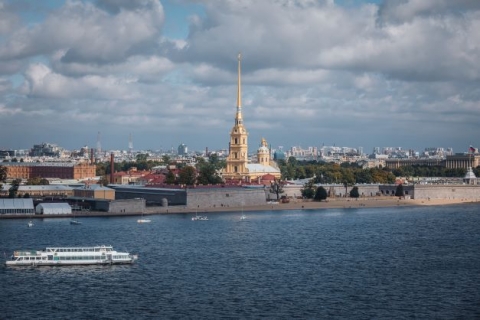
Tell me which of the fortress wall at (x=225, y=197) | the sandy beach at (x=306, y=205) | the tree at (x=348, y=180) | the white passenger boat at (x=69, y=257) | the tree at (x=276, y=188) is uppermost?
the tree at (x=348, y=180)

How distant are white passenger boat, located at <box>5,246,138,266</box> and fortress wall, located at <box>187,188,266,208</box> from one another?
75.2 feet

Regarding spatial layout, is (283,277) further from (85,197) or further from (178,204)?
(85,197)

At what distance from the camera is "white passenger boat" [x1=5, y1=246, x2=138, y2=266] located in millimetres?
27406

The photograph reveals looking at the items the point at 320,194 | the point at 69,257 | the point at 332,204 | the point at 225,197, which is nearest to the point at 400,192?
the point at 320,194

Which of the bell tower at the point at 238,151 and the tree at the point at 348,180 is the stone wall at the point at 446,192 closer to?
the tree at the point at 348,180

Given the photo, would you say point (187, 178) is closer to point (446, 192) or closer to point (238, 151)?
point (238, 151)

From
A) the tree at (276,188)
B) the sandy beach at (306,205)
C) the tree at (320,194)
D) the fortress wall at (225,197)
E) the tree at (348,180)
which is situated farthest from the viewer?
the tree at (348,180)

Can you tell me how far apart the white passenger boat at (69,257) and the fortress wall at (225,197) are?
902 inches

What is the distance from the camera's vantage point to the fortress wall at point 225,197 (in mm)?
51344

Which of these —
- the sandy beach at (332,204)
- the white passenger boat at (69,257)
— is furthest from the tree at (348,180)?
the white passenger boat at (69,257)

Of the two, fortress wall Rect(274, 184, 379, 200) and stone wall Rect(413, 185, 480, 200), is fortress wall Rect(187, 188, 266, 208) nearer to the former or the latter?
fortress wall Rect(274, 184, 379, 200)

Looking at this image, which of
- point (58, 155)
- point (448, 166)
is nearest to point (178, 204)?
point (448, 166)

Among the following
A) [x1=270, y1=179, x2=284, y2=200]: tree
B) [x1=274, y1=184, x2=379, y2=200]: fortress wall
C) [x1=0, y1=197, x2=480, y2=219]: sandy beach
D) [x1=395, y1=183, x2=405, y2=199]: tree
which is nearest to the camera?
[x1=0, y1=197, x2=480, y2=219]: sandy beach

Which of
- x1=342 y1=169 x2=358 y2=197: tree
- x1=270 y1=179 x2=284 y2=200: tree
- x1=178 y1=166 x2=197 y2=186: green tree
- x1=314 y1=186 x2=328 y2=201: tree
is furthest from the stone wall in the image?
x1=178 y1=166 x2=197 y2=186: green tree
